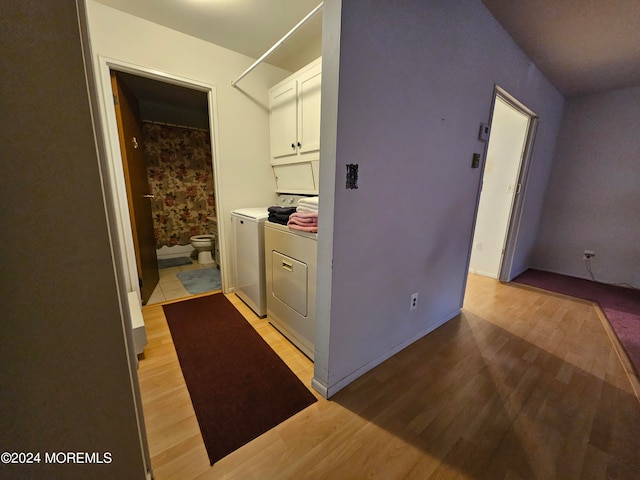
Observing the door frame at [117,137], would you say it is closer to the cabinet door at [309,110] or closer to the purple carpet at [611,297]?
the cabinet door at [309,110]

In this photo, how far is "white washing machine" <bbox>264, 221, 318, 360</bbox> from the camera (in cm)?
→ 143

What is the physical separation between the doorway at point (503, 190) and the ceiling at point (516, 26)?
0.56 meters

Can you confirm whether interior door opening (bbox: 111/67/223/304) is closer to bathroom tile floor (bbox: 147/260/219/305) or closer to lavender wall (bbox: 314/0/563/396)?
bathroom tile floor (bbox: 147/260/219/305)

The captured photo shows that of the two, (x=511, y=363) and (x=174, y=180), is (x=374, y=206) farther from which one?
(x=174, y=180)

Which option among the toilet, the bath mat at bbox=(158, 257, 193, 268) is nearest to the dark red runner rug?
the toilet

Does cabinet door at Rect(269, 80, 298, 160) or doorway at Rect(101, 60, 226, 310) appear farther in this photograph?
doorway at Rect(101, 60, 226, 310)

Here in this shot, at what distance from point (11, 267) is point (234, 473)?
978 millimetres

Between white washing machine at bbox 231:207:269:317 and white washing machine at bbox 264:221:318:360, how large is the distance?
75mm

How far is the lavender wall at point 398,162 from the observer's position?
1.02m

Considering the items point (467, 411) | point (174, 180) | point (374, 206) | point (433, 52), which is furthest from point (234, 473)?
point (174, 180)

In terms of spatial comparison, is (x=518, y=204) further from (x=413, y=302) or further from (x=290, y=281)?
(x=290, y=281)

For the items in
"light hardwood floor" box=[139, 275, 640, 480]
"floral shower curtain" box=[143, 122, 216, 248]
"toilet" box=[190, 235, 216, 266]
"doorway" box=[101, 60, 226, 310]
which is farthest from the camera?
"floral shower curtain" box=[143, 122, 216, 248]

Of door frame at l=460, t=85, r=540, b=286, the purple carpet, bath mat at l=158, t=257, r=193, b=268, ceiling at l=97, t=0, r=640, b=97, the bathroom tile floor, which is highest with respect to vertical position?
ceiling at l=97, t=0, r=640, b=97

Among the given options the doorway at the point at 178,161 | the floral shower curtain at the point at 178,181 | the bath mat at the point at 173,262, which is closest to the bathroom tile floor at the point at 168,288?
the doorway at the point at 178,161
